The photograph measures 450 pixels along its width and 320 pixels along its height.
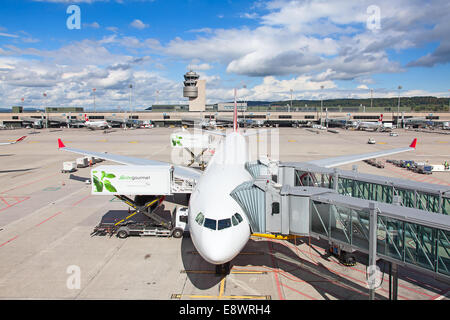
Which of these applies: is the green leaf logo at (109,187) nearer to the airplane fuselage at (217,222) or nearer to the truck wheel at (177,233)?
the truck wheel at (177,233)

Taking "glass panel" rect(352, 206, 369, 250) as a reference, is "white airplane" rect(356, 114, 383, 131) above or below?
above

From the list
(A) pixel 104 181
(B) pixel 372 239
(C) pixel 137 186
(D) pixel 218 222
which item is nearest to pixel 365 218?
(B) pixel 372 239

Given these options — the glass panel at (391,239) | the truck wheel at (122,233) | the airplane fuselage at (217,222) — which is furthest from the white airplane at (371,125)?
the truck wheel at (122,233)

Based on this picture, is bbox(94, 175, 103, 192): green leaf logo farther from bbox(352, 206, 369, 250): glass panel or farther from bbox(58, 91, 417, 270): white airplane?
bbox(352, 206, 369, 250): glass panel

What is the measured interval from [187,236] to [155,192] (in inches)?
164

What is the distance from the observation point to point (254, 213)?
15.7m

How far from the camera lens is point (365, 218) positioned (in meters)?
14.2

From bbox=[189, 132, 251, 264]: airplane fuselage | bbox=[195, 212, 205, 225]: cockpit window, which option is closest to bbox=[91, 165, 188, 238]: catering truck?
bbox=[189, 132, 251, 264]: airplane fuselage

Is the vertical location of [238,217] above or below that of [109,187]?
below

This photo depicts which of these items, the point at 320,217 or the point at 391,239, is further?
the point at 320,217

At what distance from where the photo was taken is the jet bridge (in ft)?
38.9

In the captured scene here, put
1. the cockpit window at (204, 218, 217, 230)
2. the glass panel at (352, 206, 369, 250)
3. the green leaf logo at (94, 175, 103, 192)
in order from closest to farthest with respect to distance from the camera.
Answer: the glass panel at (352, 206, 369, 250) < the cockpit window at (204, 218, 217, 230) < the green leaf logo at (94, 175, 103, 192)

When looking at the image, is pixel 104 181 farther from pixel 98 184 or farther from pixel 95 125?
pixel 95 125
